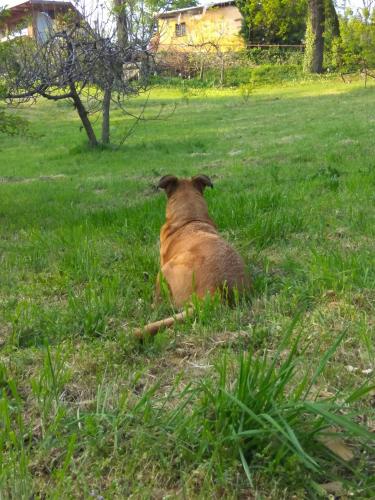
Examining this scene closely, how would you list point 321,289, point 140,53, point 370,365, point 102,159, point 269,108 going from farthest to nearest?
point 269,108, point 102,159, point 140,53, point 321,289, point 370,365

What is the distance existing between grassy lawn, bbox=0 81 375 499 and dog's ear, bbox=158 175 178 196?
1.99 ft

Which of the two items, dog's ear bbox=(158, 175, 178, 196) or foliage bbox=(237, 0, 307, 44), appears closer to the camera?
dog's ear bbox=(158, 175, 178, 196)

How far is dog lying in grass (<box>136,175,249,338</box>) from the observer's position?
12.1ft

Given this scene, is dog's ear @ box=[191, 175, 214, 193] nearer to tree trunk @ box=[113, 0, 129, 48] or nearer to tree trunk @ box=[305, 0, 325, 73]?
tree trunk @ box=[113, 0, 129, 48]

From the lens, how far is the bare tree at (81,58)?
7973 millimetres

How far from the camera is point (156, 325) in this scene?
333 cm

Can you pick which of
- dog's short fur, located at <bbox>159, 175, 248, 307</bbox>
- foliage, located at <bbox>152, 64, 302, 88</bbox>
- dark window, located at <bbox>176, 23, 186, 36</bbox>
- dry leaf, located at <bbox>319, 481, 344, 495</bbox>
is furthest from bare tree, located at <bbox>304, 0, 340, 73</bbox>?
dry leaf, located at <bbox>319, 481, 344, 495</bbox>

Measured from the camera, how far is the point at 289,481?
1899 mm

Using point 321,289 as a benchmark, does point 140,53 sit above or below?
above

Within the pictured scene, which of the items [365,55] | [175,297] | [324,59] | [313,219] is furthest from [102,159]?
[324,59]

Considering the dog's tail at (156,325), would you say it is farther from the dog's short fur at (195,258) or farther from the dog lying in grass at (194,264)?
the dog's short fur at (195,258)

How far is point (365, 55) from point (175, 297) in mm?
25298

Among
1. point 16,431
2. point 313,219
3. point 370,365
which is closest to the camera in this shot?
point 16,431

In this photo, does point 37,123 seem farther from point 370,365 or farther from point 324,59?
point 370,365
